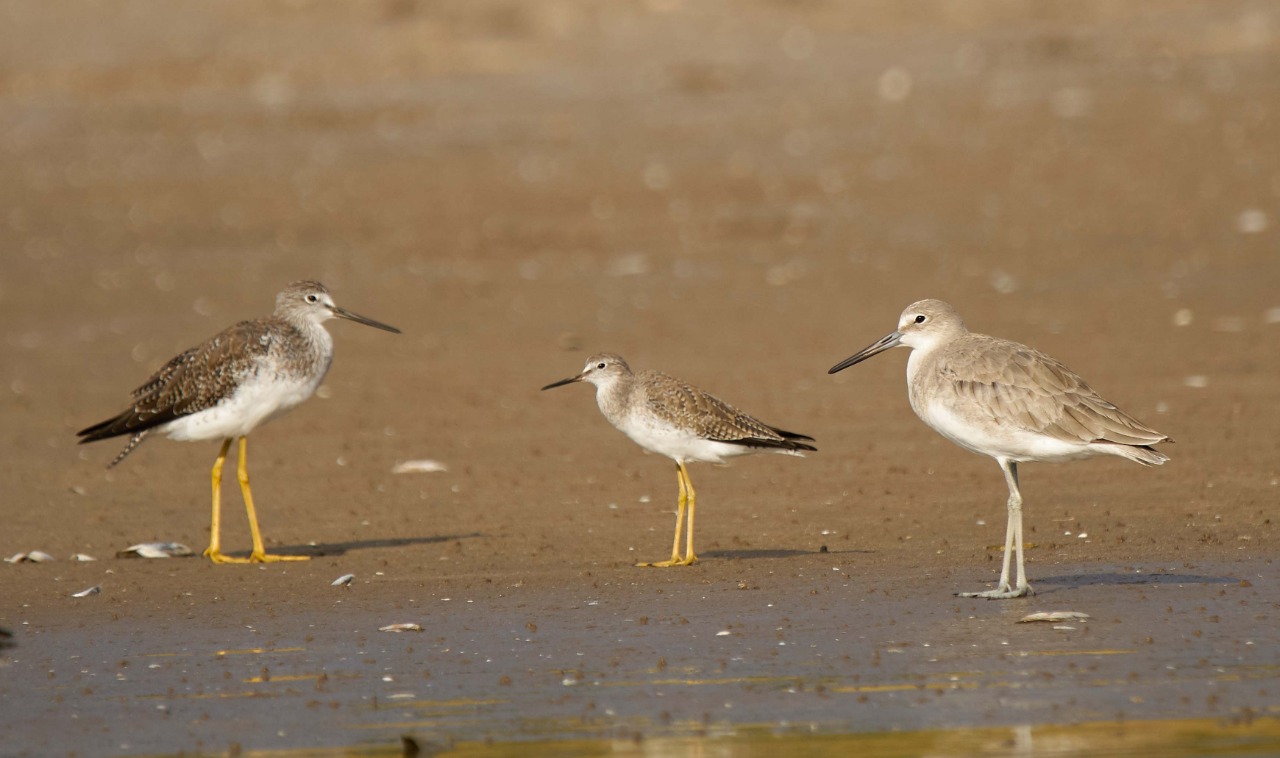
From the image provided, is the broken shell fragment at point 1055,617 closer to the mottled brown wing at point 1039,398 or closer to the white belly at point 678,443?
the mottled brown wing at point 1039,398

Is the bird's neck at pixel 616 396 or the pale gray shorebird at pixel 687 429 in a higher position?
the bird's neck at pixel 616 396

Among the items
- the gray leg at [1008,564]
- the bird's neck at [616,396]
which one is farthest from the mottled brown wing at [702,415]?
the gray leg at [1008,564]

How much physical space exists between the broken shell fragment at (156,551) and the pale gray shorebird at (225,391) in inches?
6.0

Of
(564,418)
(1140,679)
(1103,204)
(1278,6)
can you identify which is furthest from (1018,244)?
(1278,6)

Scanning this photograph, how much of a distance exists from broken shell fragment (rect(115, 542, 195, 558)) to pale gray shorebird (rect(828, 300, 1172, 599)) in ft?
14.3

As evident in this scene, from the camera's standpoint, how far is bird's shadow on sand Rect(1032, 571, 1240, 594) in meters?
8.49

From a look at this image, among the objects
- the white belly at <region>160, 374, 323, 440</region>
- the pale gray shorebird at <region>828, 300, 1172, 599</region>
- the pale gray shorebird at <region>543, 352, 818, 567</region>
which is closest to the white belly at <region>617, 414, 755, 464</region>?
the pale gray shorebird at <region>543, 352, 818, 567</region>

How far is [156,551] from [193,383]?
1052mm

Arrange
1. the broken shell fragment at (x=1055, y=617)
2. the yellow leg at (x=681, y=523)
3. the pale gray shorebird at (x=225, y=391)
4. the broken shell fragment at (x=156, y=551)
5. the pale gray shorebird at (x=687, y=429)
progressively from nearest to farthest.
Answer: the broken shell fragment at (x=1055, y=617) → the yellow leg at (x=681, y=523) → the pale gray shorebird at (x=687, y=429) → the broken shell fragment at (x=156, y=551) → the pale gray shorebird at (x=225, y=391)

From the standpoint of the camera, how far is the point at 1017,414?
8359 millimetres

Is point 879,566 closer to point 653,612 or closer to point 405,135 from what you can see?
point 653,612

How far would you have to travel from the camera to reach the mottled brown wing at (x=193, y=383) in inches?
414

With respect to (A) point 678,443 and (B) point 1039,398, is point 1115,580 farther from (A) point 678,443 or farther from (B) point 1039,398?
(A) point 678,443

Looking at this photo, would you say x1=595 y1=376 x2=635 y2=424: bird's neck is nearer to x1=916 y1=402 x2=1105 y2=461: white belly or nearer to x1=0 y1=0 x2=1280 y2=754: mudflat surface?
x1=0 y1=0 x2=1280 y2=754: mudflat surface
